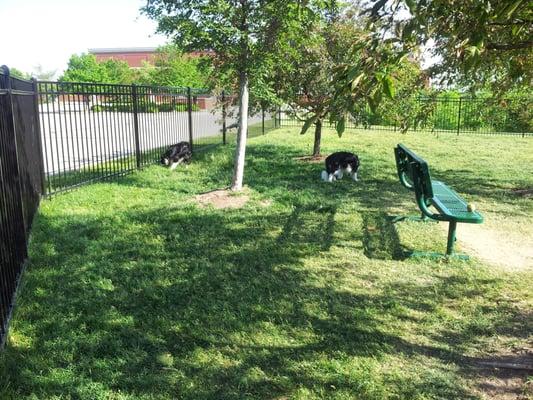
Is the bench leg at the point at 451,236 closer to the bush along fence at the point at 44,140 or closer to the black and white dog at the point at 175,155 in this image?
the bush along fence at the point at 44,140

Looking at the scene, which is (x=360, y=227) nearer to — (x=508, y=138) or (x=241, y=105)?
(x=241, y=105)

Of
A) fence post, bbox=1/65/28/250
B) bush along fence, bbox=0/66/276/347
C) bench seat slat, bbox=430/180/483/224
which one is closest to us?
bush along fence, bbox=0/66/276/347

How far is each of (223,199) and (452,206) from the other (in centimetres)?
362

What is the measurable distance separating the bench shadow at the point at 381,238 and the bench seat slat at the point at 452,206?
25.2 inches

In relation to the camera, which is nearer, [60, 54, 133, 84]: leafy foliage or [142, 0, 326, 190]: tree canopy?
[142, 0, 326, 190]: tree canopy

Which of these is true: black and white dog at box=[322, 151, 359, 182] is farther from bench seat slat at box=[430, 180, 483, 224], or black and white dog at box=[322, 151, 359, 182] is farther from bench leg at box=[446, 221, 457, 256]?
bench leg at box=[446, 221, 457, 256]

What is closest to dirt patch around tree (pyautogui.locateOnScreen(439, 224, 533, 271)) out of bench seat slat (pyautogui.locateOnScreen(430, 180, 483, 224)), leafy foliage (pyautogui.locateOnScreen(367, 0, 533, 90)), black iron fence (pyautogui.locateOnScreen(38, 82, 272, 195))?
bench seat slat (pyautogui.locateOnScreen(430, 180, 483, 224))

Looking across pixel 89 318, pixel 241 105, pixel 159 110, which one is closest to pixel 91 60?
pixel 159 110

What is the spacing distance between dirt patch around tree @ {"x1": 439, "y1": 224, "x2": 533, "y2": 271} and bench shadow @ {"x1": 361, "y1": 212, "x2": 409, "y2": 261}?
29.9 inches

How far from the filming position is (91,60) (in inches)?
2095

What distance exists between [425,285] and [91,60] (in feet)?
180

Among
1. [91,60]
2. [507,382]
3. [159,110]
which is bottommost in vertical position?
[507,382]

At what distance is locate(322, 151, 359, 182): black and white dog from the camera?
977 cm

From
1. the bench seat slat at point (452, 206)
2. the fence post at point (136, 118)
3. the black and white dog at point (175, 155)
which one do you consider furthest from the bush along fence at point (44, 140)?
the bench seat slat at point (452, 206)
